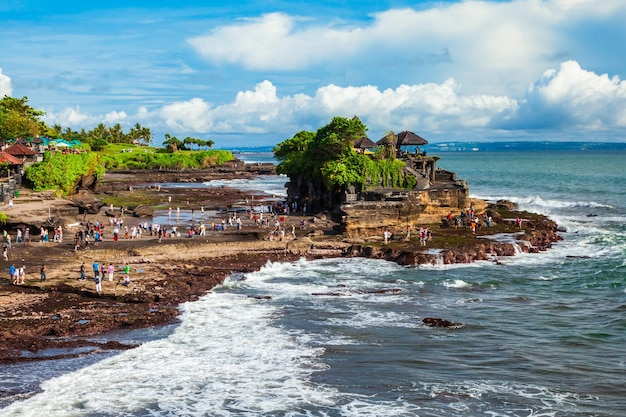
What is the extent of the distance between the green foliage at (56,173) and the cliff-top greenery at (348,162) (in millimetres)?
23679

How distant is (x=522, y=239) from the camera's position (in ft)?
151

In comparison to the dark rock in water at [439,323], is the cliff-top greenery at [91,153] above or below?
above

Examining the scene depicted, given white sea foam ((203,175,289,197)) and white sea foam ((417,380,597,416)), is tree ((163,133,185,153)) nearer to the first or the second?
white sea foam ((203,175,289,197))

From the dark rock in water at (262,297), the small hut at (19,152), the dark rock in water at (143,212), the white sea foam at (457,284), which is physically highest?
the small hut at (19,152)

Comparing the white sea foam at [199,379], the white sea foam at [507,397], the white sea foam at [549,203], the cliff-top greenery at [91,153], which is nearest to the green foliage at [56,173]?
the cliff-top greenery at [91,153]

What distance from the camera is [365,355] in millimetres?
23078

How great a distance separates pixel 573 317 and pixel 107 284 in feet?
70.9

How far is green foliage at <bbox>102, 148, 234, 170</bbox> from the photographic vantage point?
134875 millimetres

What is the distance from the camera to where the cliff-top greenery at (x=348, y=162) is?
180 ft

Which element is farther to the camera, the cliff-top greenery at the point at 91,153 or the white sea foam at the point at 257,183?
the white sea foam at the point at 257,183

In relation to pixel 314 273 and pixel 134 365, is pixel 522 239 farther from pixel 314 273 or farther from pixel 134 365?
pixel 134 365

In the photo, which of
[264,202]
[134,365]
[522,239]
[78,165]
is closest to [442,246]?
[522,239]

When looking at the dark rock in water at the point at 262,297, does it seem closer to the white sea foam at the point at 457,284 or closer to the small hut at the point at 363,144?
the white sea foam at the point at 457,284

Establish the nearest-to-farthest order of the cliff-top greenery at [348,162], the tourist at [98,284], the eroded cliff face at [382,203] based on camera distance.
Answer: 1. the tourist at [98,284]
2. the eroded cliff face at [382,203]
3. the cliff-top greenery at [348,162]
